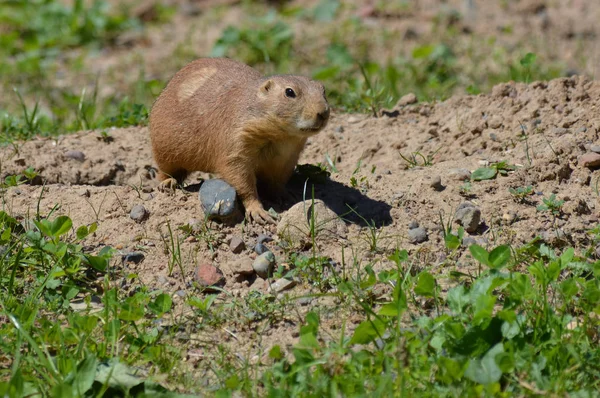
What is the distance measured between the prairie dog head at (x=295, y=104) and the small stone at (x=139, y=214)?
3.10 feet

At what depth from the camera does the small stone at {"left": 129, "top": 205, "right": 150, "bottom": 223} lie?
16.2 feet

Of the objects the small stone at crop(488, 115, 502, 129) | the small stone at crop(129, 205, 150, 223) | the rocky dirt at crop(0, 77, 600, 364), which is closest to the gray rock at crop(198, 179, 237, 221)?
the rocky dirt at crop(0, 77, 600, 364)

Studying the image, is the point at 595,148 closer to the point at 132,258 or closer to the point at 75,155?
the point at 132,258

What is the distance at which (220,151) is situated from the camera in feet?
17.1

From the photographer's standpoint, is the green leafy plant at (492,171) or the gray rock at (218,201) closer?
the gray rock at (218,201)

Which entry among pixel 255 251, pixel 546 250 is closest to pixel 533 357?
pixel 546 250

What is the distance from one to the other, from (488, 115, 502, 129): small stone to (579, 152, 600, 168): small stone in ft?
2.68

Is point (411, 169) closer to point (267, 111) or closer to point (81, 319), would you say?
point (267, 111)

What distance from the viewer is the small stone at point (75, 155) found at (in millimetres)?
5918

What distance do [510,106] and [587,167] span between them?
3.27ft

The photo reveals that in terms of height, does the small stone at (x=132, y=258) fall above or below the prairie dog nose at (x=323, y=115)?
below

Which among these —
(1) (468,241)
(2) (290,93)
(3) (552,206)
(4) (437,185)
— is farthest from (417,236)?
(2) (290,93)

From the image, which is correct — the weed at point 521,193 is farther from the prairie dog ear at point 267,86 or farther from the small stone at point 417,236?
the prairie dog ear at point 267,86

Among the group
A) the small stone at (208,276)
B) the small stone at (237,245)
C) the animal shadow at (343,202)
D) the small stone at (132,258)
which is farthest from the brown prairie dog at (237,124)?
the small stone at (132,258)
